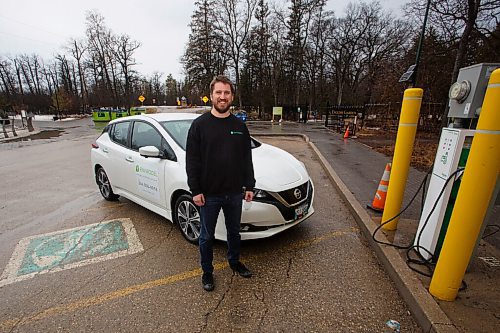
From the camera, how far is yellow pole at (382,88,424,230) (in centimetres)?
306

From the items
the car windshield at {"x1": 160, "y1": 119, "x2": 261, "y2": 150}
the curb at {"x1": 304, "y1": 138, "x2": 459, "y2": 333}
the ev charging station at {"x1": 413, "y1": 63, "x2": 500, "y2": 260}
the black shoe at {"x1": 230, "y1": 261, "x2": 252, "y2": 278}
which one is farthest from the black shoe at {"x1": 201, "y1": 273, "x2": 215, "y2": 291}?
the ev charging station at {"x1": 413, "y1": 63, "x2": 500, "y2": 260}

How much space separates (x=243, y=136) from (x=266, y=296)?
1551 mm

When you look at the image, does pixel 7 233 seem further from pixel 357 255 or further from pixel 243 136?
pixel 357 255

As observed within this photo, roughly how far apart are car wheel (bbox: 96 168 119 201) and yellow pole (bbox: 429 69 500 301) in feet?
16.2

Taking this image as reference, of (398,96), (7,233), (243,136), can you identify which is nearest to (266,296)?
(243,136)

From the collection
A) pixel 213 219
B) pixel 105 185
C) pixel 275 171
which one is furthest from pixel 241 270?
pixel 105 185

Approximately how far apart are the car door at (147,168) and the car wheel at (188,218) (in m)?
0.31

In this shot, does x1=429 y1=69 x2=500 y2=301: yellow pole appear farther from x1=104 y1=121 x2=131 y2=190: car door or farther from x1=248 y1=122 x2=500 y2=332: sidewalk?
x1=104 y1=121 x2=131 y2=190: car door

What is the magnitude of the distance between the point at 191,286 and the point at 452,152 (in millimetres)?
2845

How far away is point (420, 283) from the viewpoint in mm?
2469

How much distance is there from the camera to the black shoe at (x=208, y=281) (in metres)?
2.59

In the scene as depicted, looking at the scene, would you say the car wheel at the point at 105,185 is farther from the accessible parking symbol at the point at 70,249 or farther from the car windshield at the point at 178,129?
the car windshield at the point at 178,129

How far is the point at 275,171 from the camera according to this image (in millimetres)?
3281

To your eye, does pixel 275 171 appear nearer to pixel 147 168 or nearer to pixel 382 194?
pixel 147 168
